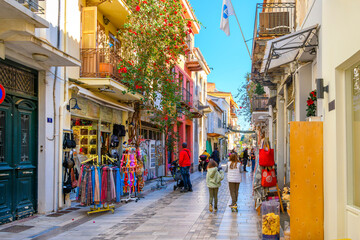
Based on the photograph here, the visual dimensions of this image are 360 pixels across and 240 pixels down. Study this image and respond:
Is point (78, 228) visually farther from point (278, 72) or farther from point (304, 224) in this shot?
point (278, 72)

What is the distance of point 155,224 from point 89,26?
7.08 meters

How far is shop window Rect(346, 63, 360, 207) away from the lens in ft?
16.6

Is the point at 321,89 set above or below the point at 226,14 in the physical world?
below

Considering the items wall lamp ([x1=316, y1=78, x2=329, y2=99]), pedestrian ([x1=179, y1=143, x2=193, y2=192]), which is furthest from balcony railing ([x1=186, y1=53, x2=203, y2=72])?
wall lamp ([x1=316, y1=78, x2=329, y2=99])

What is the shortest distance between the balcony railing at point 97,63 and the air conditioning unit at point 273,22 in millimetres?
5201

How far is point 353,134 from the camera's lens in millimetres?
5270

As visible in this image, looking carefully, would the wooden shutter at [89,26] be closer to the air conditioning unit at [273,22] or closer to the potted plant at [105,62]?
the potted plant at [105,62]

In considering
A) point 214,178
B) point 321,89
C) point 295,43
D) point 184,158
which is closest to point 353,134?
point 321,89

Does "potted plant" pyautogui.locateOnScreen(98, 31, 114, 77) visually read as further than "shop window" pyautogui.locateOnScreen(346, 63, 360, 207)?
Yes

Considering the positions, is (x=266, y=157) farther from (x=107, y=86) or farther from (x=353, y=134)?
(x=107, y=86)

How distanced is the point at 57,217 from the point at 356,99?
7.46m

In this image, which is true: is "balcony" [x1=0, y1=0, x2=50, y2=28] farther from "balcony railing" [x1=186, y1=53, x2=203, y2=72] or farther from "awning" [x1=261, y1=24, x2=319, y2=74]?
"balcony railing" [x1=186, y1=53, x2=203, y2=72]

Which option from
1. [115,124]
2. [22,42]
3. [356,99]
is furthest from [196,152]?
[356,99]

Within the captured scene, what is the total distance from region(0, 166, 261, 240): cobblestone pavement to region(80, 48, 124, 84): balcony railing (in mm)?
4361
